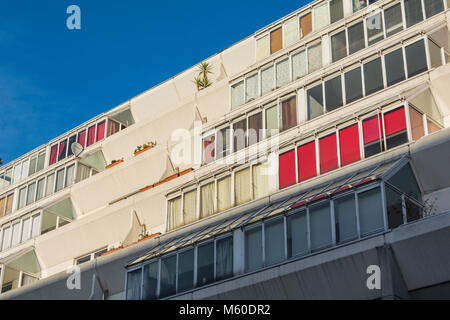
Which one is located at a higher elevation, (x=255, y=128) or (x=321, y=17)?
(x=321, y=17)

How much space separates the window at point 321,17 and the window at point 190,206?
425 inches

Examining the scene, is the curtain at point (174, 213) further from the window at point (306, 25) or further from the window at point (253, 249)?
the window at point (306, 25)

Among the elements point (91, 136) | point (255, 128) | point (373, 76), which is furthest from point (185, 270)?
point (91, 136)

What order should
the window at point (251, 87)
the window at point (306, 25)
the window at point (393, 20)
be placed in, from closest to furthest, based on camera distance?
the window at point (393, 20)
the window at point (251, 87)
the window at point (306, 25)

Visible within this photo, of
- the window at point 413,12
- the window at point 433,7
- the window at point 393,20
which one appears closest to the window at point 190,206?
the window at point 393,20

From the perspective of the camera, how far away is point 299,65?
3469 centimetres

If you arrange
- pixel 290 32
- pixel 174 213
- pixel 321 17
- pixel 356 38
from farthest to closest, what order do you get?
pixel 290 32 → pixel 321 17 → pixel 356 38 → pixel 174 213

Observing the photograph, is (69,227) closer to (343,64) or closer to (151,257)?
(151,257)

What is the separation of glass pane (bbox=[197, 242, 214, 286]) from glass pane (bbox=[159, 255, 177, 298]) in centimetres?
116

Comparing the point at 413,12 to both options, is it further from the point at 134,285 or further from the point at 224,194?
the point at 134,285

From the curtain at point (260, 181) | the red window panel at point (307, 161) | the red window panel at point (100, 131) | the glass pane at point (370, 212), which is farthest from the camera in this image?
the red window panel at point (100, 131)

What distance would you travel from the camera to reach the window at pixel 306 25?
36594 millimetres

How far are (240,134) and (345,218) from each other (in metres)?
12.8
